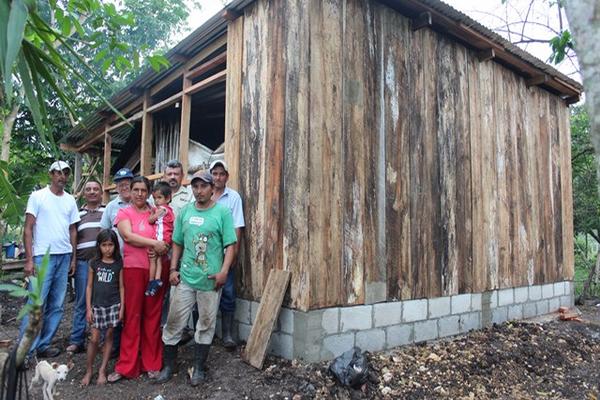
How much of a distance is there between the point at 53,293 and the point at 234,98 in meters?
2.74

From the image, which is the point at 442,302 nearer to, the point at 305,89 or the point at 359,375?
the point at 359,375

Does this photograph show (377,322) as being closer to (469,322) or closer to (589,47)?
(469,322)

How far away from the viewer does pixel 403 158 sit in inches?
189

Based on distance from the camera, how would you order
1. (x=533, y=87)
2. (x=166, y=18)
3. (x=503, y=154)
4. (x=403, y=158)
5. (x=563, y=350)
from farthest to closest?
(x=166, y=18), (x=533, y=87), (x=503, y=154), (x=563, y=350), (x=403, y=158)

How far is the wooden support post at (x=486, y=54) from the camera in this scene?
18.7 ft

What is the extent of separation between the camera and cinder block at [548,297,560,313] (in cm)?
692

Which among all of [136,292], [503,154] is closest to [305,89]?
[136,292]

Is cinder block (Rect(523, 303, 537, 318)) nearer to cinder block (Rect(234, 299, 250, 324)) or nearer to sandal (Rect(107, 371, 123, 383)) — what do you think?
cinder block (Rect(234, 299, 250, 324))

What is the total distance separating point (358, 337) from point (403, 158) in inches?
77.1

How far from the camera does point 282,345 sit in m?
4.00

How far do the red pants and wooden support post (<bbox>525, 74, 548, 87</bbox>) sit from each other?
19.8 ft

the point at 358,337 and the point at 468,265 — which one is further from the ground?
the point at 468,265

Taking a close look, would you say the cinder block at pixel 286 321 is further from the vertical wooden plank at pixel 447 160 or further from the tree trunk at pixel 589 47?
the tree trunk at pixel 589 47

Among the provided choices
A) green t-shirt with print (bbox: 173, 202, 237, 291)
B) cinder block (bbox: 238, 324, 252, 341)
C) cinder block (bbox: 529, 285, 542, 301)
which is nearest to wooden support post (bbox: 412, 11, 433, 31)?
green t-shirt with print (bbox: 173, 202, 237, 291)
